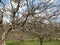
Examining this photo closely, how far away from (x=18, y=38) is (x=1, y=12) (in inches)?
91.7

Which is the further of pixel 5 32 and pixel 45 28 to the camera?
pixel 5 32

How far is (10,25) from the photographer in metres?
14.3

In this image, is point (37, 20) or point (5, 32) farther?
point (5, 32)

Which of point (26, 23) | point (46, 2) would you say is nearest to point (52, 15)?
point (46, 2)

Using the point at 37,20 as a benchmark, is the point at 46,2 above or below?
above

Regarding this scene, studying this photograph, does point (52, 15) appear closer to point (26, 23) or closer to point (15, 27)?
point (26, 23)

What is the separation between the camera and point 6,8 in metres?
13.8

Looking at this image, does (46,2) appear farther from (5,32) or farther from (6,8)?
(5,32)

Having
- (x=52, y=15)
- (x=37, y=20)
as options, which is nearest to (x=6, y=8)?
(x=37, y=20)

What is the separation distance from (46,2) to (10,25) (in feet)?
10.0

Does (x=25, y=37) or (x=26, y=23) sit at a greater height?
(x=26, y=23)

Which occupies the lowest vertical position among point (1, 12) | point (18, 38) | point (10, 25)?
point (18, 38)

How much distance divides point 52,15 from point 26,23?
6.27 feet

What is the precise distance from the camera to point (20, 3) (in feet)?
45.7
